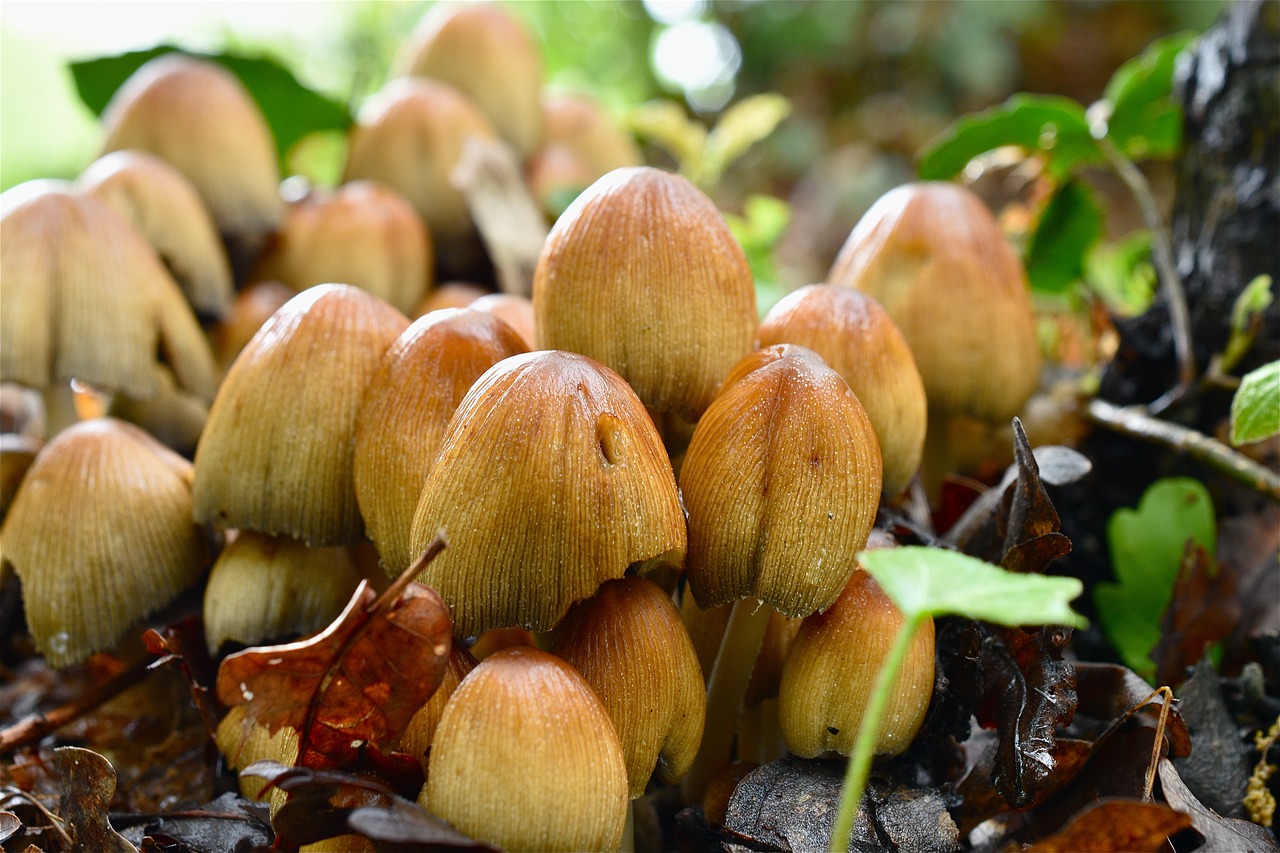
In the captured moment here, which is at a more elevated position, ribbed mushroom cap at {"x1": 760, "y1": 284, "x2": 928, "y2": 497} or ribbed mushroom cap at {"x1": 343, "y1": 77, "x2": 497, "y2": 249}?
ribbed mushroom cap at {"x1": 343, "y1": 77, "x2": 497, "y2": 249}

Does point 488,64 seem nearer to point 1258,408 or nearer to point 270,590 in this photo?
point 270,590

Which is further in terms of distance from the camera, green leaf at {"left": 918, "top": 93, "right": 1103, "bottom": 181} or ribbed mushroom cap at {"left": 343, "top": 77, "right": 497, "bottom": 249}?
ribbed mushroom cap at {"left": 343, "top": 77, "right": 497, "bottom": 249}

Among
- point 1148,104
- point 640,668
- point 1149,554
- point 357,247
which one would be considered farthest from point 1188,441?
point 357,247

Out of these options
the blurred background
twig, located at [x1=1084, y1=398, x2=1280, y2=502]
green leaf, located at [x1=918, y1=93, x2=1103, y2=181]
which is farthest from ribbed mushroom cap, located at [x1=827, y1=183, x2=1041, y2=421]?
the blurred background

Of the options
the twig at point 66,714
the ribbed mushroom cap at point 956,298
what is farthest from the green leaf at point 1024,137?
the twig at point 66,714

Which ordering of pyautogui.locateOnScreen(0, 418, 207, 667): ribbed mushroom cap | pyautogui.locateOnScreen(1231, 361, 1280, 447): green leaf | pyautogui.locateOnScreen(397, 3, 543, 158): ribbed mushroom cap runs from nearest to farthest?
pyautogui.locateOnScreen(1231, 361, 1280, 447): green leaf
pyautogui.locateOnScreen(0, 418, 207, 667): ribbed mushroom cap
pyautogui.locateOnScreen(397, 3, 543, 158): ribbed mushroom cap

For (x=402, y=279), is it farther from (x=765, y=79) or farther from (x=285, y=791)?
(x=765, y=79)

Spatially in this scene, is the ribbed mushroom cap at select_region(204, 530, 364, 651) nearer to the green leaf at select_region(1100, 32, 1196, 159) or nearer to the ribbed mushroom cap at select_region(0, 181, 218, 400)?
the ribbed mushroom cap at select_region(0, 181, 218, 400)

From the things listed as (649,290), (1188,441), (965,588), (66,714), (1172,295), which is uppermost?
(649,290)
